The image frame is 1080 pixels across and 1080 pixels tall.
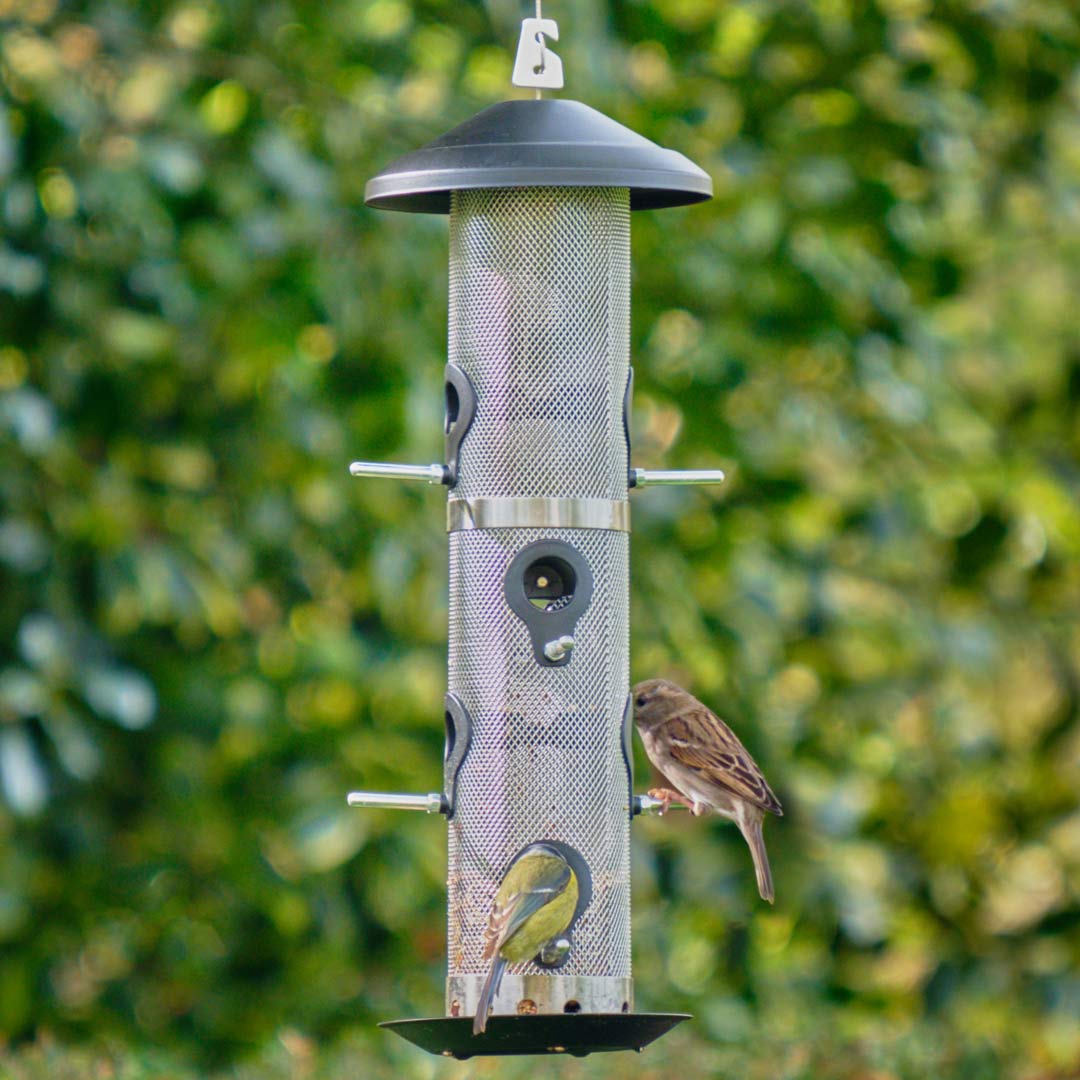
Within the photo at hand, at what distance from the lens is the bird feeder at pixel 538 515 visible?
4996 millimetres

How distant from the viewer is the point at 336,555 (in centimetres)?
771

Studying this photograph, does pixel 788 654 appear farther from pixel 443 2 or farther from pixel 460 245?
pixel 460 245

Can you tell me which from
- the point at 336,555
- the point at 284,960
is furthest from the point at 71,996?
the point at 336,555

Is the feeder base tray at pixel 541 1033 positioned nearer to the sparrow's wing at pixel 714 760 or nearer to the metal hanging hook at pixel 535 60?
the sparrow's wing at pixel 714 760

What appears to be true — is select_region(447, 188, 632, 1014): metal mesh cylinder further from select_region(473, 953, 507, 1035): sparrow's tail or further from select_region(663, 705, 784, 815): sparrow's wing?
select_region(663, 705, 784, 815): sparrow's wing

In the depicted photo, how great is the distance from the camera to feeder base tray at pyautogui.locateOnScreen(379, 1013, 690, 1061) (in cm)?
455

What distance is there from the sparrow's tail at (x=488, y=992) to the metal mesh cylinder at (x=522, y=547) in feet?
0.63

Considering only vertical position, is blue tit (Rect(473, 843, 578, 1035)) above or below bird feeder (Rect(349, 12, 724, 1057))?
below

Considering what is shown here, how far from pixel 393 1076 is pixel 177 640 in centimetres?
160

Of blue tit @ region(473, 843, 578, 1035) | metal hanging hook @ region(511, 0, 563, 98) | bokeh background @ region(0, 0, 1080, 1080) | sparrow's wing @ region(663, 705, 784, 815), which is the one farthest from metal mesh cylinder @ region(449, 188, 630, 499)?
bokeh background @ region(0, 0, 1080, 1080)

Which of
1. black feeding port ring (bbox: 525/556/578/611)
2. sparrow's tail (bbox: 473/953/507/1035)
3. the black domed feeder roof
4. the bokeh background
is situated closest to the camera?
sparrow's tail (bbox: 473/953/507/1035)

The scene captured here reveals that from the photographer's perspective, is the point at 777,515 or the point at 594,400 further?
the point at 777,515

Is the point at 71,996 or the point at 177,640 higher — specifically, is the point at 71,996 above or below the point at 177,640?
below

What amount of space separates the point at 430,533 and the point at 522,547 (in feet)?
7.59
